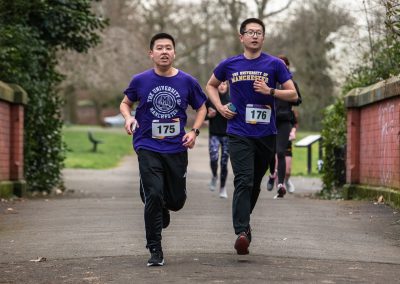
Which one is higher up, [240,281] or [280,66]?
[280,66]

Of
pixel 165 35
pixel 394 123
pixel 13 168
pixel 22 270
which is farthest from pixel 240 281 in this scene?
pixel 13 168

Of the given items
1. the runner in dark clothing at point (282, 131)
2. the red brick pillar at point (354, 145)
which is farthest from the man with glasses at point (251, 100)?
the red brick pillar at point (354, 145)

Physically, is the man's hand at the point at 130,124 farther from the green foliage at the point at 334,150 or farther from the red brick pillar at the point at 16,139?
the green foliage at the point at 334,150

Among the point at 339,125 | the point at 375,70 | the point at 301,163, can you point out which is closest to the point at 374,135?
the point at 375,70

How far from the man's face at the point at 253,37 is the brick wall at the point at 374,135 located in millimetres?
3941

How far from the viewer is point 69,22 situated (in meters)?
18.2

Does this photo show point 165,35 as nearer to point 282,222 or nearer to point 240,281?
point 240,281

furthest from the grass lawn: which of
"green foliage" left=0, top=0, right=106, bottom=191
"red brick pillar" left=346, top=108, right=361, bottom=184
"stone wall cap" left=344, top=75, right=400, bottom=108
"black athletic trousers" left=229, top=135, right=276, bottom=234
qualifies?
"black athletic trousers" left=229, top=135, right=276, bottom=234

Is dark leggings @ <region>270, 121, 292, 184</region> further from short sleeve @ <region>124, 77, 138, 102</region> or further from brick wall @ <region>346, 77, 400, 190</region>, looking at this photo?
short sleeve @ <region>124, 77, 138, 102</region>

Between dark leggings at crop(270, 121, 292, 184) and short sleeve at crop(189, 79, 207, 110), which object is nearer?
short sleeve at crop(189, 79, 207, 110)

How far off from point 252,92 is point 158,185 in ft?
4.13

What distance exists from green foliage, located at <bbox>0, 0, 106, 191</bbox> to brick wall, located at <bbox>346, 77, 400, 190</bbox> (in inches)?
208

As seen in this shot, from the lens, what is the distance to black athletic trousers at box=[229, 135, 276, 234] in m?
8.35

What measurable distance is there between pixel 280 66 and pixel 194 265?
1998 mm
